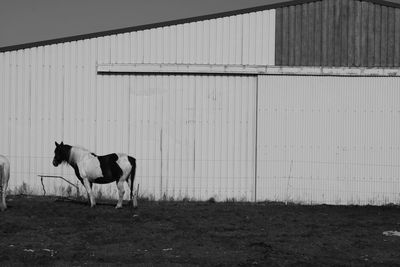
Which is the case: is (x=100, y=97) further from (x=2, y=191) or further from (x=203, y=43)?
(x=2, y=191)

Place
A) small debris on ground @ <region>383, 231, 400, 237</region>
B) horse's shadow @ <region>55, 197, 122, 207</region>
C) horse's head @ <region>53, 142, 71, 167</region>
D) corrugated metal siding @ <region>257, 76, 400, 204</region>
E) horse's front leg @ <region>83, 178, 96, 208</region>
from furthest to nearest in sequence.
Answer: corrugated metal siding @ <region>257, 76, 400, 204</region>, horse's shadow @ <region>55, 197, 122, 207</region>, horse's head @ <region>53, 142, 71, 167</region>, horse's front leg @ <region>83, 178, 96, 208</region>, small debris on ground @ <region>383, 231, 400, 237</region>

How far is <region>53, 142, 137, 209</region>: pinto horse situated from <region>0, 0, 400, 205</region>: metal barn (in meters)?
2.06

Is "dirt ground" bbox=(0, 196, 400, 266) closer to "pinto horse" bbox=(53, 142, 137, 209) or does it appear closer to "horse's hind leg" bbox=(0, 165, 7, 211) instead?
"horse's hind leg" bbox=(0, 165, 7, 211)

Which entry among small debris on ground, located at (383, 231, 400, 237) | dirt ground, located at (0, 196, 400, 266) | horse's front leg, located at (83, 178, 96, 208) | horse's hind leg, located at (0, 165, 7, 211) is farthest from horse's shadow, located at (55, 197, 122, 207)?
small debris on ground, located at (383, 231, 400, 237)

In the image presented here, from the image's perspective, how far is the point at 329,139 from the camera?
20.5 metres

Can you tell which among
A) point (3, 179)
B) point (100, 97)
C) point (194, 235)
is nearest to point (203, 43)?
point (100, 97)

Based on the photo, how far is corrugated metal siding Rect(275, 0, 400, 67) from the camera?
67.1 feet

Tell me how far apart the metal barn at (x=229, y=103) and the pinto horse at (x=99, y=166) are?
2.06 metres

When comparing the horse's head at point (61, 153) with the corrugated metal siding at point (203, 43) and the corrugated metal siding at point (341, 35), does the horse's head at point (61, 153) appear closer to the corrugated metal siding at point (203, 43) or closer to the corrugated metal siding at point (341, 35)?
the corrugated metal siding at point (203, 43)

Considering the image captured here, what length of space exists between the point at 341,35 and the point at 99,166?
353 inches

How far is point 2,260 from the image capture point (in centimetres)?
1070

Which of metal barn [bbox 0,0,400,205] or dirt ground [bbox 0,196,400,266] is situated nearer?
dirt ground [bbox 0,196,400,266]

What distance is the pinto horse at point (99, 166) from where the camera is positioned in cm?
1744

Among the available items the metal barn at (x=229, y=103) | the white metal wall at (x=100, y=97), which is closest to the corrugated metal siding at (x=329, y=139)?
the metal barn at (x=229, y=103)
